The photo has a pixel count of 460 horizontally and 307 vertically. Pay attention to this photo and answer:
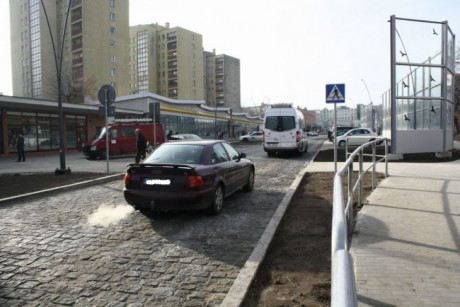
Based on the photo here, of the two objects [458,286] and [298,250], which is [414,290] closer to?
[458,286]

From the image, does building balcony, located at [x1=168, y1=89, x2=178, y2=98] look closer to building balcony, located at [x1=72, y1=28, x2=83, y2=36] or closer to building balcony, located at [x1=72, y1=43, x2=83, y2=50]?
building balcony, located at [x1=72, y1=43, x2=83, y2=50]

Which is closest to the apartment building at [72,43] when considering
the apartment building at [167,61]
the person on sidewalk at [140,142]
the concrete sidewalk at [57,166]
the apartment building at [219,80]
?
the apartment building at [167,61]

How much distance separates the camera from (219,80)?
13500cm

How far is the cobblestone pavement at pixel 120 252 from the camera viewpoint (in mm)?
3881

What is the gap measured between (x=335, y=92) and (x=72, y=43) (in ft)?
237

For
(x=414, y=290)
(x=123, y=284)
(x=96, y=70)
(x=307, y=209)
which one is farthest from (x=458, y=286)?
(x=96, y=70)

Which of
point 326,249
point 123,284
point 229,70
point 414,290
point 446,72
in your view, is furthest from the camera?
point 229,70

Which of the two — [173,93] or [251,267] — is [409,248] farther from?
[173,93]

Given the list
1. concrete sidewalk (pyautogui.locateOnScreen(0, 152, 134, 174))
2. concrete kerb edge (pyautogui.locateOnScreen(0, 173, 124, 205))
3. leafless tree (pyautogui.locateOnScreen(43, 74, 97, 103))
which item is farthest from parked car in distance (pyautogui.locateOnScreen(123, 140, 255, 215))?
leafless tree (pyautogui.locateOnScreen(43, 74, 97, 103))

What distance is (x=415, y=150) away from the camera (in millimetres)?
18188

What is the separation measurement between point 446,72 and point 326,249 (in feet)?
52.8

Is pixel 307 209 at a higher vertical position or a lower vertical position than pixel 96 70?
lower

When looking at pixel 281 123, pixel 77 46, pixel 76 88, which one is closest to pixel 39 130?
pixel 281 123

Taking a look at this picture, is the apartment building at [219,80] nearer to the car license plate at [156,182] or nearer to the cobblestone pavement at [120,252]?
the cobblestone pavement at [120,252]
